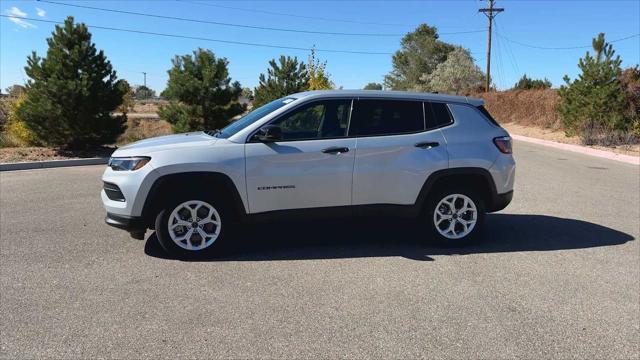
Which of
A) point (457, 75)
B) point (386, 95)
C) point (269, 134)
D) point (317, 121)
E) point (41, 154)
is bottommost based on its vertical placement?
point (41, 154)

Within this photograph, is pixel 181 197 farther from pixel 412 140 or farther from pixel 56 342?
pixel 412 140

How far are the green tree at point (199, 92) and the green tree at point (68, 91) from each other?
7.30 feet

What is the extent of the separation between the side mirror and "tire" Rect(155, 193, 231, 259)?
30.1 inches

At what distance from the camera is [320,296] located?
413cm

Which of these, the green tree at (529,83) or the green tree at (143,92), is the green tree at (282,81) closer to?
the green tree at (529,83)

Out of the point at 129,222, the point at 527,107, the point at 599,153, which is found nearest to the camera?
the point at 129,222

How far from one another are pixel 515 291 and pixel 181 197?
3285mm

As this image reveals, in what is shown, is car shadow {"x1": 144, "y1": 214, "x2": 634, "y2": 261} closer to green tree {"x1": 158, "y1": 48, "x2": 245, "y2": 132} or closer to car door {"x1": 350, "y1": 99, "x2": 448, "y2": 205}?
car door {"x1": 350, "y1": 99, "x2": 448, "y2": 205}

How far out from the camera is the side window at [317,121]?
514 cm

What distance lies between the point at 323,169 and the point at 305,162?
20 centimetres

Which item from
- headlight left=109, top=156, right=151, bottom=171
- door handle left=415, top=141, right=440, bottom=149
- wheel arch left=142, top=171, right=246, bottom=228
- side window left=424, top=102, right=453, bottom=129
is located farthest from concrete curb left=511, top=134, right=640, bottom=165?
headlight left=109, top=156, right=151, bottom=171

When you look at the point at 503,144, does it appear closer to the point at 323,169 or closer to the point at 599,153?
the point at 323,169

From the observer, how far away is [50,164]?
1202 cm

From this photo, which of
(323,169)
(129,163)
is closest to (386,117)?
(323,169)
